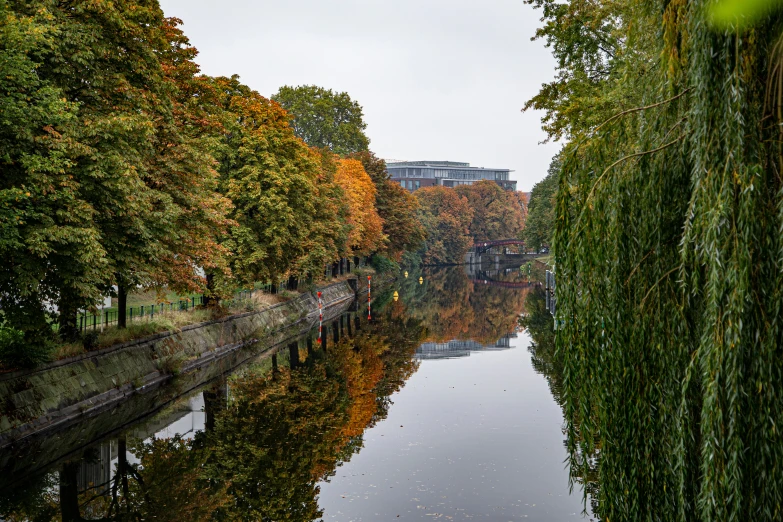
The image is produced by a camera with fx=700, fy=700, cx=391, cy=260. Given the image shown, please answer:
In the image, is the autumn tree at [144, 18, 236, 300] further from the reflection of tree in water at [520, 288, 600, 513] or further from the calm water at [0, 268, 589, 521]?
the reflection of tree in water at [520, 288, 600, 513]

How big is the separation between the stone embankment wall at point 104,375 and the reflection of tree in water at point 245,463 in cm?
267

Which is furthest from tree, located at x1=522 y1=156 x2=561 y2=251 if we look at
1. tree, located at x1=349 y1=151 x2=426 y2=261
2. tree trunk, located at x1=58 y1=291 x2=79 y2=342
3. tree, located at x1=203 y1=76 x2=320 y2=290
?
tree trunk, located at x1=58 y1=291 x2=79 y2=342

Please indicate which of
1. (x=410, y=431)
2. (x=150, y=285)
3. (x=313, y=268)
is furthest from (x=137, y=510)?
(x=313, y=268)

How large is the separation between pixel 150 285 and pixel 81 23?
345 inches

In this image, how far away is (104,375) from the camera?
22.1m

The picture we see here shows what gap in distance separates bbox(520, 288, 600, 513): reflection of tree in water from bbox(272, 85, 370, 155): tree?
1289 inches

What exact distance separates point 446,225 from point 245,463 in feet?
406

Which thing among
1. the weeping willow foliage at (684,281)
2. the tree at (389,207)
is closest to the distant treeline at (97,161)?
the weeping willow foliage at (684,281)

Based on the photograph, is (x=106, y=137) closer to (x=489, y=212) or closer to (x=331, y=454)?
(x=331, y=454)

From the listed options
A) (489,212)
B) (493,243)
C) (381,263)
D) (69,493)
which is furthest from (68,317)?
(489,212)

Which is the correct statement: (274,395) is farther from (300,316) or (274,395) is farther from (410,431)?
(300,316)

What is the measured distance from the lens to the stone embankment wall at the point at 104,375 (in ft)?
58.1

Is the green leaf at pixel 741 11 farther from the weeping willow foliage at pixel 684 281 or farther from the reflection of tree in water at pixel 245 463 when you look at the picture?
the reflection of tree in water at pixel 245 463

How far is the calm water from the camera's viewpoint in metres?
13.6
